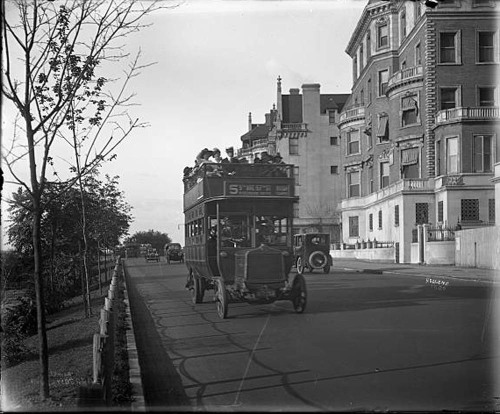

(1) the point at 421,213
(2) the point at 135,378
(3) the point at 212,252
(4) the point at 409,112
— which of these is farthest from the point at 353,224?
(2) the point at 135,378

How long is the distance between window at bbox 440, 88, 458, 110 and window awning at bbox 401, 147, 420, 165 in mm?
3959

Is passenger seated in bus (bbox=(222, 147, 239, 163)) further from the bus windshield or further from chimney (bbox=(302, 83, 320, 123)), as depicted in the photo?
chimney (bbox=(302, 83, 320, 123))

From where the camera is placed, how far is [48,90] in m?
6.80

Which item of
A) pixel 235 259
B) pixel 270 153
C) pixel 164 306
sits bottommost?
pixel 164 306

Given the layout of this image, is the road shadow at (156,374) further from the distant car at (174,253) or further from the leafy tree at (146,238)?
the distant car at (174,253)

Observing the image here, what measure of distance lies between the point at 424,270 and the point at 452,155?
378 cm

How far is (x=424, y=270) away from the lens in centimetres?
2000

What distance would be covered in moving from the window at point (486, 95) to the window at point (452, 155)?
7.81 feet

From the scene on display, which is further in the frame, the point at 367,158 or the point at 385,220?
the point at 385,220

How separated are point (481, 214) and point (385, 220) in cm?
1081

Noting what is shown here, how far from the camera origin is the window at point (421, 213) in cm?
2295

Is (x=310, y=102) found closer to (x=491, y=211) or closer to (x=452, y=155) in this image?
(x=491, y=211)

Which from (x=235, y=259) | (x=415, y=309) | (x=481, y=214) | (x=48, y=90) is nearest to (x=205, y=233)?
(x=235, y=259)

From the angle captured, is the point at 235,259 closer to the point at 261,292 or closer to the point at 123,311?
the point at 261,292
